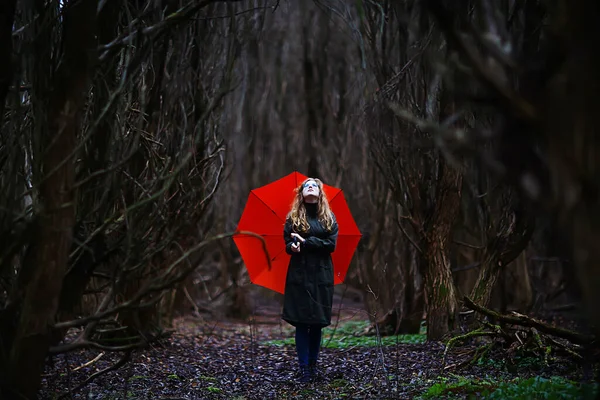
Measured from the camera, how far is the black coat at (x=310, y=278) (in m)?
6.73

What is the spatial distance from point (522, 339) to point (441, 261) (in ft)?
6.96

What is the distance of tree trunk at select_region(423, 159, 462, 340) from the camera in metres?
8.05

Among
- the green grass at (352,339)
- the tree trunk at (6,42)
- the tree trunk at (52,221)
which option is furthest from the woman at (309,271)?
the tree trunk at (6,42)

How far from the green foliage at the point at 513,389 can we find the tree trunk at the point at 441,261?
2.67m

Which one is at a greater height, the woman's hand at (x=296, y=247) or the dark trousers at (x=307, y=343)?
the woman's hand at (x=296, y=247)

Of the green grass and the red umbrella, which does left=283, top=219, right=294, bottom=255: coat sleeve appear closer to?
the red umbrella

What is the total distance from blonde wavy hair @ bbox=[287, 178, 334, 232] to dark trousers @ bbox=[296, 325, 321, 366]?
990 mm

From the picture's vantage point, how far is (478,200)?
883cm

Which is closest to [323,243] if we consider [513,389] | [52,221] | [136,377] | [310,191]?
[310,191]

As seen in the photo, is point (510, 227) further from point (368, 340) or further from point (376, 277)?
point (376, 277)

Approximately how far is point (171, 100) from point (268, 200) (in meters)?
1.85

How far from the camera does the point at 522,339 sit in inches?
242

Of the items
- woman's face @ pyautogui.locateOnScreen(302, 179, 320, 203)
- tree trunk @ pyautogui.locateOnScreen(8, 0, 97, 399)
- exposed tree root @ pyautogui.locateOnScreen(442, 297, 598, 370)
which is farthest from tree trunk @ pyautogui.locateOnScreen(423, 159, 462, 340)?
tree trunk @ pyautogui.locateOnScreen(8, 0, 97, 399)

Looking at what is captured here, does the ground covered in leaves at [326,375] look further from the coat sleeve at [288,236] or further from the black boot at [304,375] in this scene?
the coat sleeve at [288,236]
